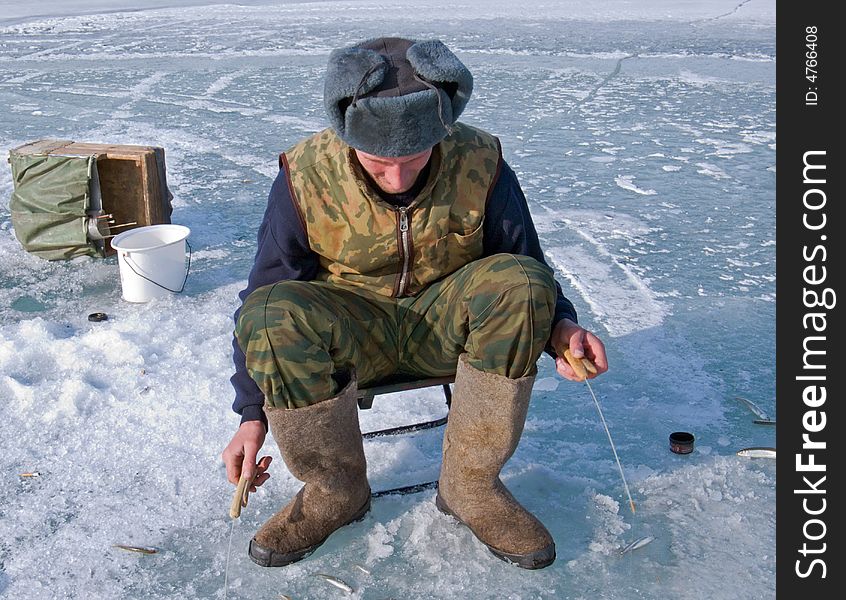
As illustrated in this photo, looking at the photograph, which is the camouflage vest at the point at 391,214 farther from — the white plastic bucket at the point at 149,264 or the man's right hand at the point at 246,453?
the white plastic bucket at the point at 149,264

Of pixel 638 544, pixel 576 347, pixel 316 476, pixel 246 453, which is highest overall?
pixel 576 347

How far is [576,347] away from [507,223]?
17.2 inches

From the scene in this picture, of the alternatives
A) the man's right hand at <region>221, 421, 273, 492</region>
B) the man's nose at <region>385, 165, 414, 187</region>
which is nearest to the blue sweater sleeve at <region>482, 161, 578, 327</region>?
the man's nose at <region>385, 165, 414, 187</region>

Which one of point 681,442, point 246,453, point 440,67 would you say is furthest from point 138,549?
point 681,442

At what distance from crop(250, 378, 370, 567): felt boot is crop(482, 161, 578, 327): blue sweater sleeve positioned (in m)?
0.58

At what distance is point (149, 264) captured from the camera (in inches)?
156

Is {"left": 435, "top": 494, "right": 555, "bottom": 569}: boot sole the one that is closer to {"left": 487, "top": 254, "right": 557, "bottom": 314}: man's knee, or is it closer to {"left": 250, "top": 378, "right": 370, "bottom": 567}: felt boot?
{"left": 250, "top": 378, "right": 370, "bottom": 567}: felt boot

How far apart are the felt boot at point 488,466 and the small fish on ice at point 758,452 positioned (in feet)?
2.71

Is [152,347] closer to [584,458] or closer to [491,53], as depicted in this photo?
[584,458]

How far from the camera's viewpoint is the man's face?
2225 mm

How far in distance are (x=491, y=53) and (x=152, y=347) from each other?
9511mm

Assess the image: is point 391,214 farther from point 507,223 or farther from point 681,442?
point 681,442
